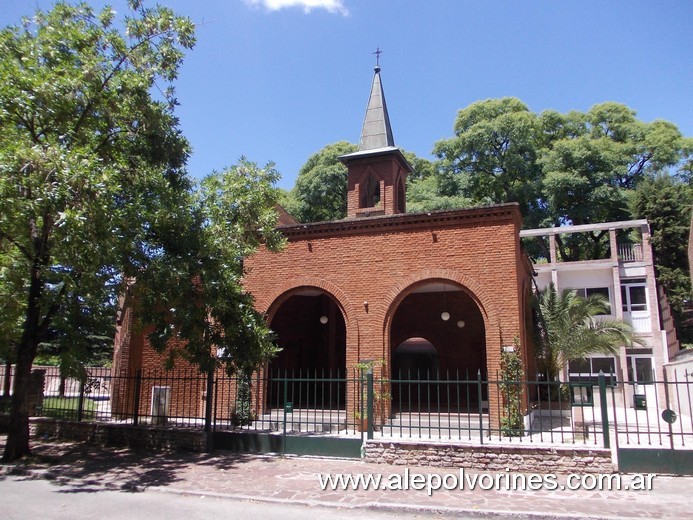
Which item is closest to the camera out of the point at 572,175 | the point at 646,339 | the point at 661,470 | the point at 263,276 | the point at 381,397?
the point at 661,470

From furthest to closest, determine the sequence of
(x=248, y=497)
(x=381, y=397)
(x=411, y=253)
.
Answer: (x=411, y=253), (x=381, y=397), (x=248, y=497)

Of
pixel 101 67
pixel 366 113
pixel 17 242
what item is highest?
pixel 366 113

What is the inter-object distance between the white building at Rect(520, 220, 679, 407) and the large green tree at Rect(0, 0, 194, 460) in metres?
20.2

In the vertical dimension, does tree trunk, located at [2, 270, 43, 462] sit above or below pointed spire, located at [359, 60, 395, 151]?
below

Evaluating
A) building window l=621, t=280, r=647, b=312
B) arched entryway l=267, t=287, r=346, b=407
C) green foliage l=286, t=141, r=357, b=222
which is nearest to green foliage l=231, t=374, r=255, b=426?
arched entryway l=267, t=287, r=346, b=407

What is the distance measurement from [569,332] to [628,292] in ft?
48.6

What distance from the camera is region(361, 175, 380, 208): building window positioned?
1989cm

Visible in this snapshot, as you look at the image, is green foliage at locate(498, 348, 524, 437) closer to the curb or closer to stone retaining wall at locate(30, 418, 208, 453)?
the curb

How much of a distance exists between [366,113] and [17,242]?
1514 cm

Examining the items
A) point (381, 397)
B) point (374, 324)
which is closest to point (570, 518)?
point (381, 397)

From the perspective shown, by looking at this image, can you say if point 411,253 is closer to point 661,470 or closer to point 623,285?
point 661,470

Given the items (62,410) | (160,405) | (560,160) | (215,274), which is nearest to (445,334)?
(160,405)

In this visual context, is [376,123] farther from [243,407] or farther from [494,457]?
[494,457]

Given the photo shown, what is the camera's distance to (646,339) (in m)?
25.6
